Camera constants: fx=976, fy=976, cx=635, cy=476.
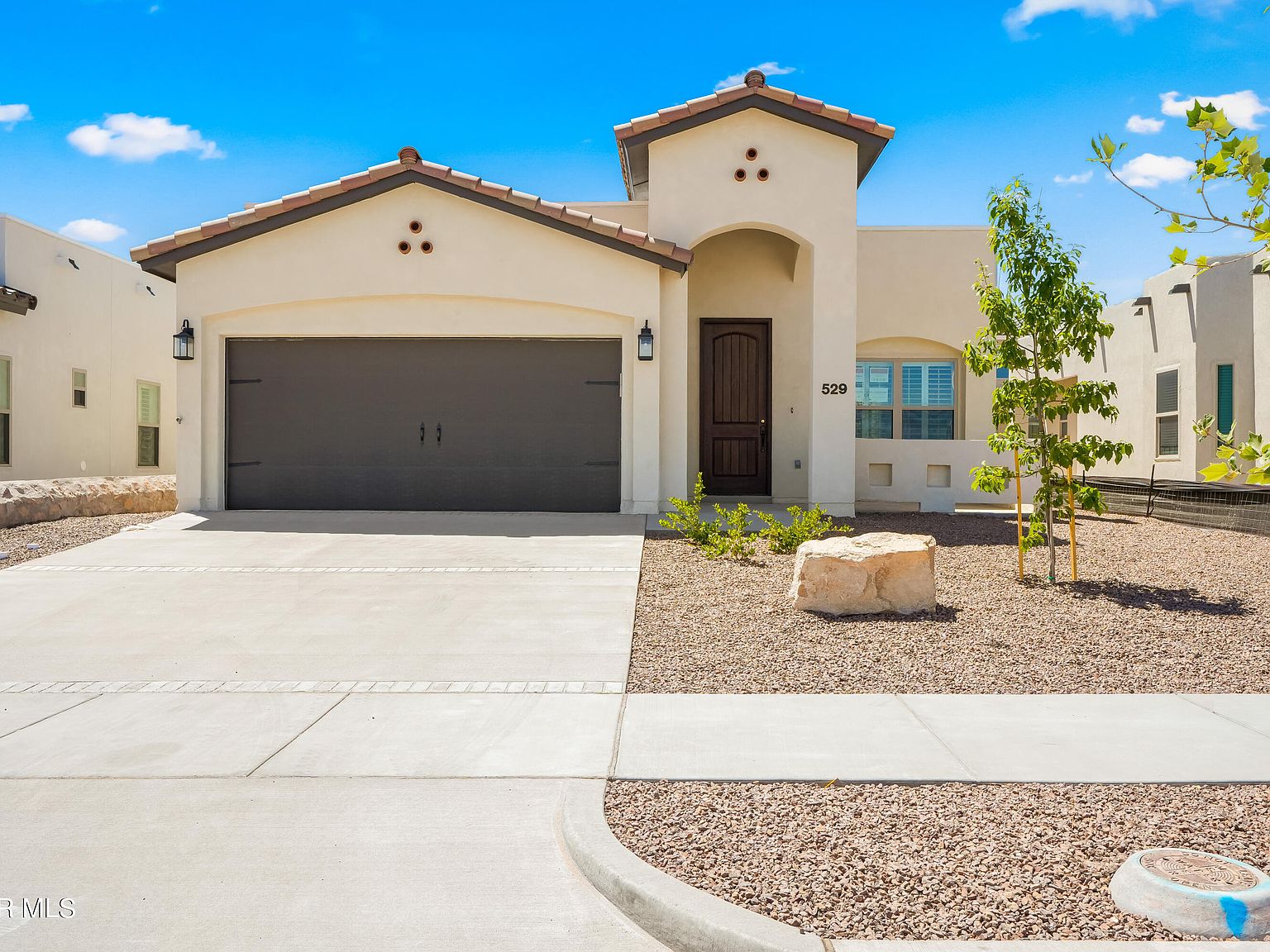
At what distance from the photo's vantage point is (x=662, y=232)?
1359 cm

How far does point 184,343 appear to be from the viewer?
13133mm

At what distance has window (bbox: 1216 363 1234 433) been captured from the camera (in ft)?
55.6

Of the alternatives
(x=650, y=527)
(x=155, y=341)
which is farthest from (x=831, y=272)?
(x=155, y=341)

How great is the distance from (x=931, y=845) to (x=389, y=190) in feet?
37.8

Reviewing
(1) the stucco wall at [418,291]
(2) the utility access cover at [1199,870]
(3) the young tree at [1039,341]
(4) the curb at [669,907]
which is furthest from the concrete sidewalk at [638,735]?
(1) the stucco wall at [418,291]

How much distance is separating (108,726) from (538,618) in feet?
10.9

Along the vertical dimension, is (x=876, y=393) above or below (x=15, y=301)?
below

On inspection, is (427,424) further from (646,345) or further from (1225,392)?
(1225,392)

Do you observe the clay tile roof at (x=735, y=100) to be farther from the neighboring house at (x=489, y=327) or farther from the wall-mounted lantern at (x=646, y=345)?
the wall-mounted lantern at (x=646, y=345)

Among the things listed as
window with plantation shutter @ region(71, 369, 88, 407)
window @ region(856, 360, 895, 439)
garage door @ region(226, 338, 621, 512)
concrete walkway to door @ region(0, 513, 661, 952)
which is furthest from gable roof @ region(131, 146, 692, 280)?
window with plantation shutter @ region(71, 369, 88, 407)

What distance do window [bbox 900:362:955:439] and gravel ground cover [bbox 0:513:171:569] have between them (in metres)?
11.9

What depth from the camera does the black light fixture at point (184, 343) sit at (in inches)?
516

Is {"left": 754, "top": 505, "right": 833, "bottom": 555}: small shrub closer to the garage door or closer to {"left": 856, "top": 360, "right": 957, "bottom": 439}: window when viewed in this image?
the garage door

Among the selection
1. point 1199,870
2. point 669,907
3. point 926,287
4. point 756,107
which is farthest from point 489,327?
point 1199,870
